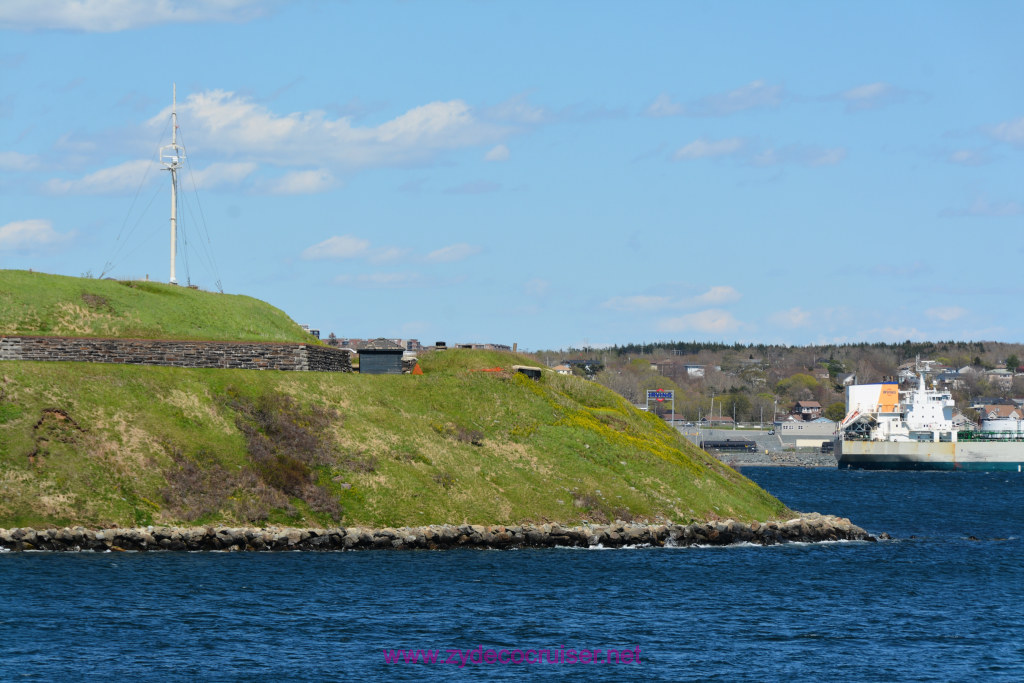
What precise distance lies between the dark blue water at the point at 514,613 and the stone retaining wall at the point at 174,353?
68.1 ft

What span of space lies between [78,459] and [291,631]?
23.6 meters

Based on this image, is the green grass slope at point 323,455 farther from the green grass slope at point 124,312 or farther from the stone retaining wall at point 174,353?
the stone retaining wall at point 174,353

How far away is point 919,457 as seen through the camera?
195500mm

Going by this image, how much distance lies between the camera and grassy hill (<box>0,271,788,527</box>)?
59625 millimetres

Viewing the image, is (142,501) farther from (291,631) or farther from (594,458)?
(594,458)

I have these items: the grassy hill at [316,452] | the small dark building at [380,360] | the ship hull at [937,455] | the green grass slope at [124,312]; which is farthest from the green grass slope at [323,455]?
the ship hull at [937,455]

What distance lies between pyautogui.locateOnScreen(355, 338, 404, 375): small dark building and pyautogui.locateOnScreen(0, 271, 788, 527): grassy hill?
3.49 metres

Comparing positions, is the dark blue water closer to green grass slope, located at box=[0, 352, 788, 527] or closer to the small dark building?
green grass slope, located at box=[0, 352, 788, 527]

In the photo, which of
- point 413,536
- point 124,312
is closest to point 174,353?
point 124,312

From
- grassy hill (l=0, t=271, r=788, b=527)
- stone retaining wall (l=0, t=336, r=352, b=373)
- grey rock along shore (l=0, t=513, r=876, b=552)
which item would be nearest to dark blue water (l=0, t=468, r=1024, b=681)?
grey rock along shore (l=0, t=513, r=876, b=552)

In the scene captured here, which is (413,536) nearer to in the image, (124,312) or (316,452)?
(316,452)

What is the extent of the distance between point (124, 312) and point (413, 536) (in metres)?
30.1

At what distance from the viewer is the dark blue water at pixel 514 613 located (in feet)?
126

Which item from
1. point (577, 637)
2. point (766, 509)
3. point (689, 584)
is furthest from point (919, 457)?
point (577, 637)
